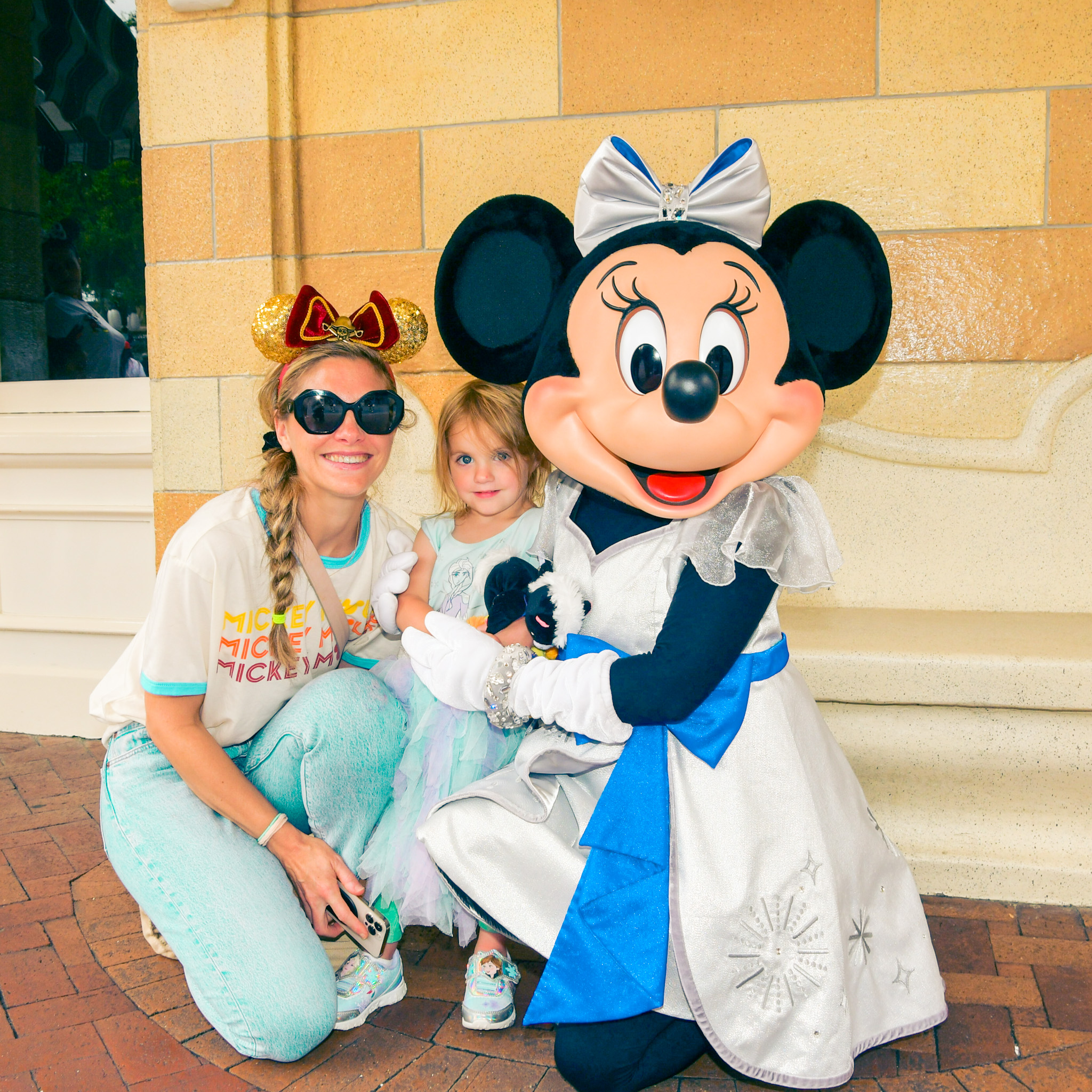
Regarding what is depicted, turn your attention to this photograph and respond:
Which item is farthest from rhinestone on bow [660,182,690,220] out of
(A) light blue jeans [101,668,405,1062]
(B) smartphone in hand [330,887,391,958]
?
(B) smartphone in hand [330,887,391,958]

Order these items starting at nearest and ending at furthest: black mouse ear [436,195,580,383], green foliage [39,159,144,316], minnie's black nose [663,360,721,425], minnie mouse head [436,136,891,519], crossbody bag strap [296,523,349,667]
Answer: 1. minnie's black nose [663,360,721,425]
2. minnie mouse head [436,136,891,519]
3. black mouse ear [436,195,580,383]
4. crossbody bag strap [296,523,349,667]
5. green foliage [39,159,144,316]

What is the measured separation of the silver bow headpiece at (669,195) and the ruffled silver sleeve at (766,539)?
50 centimetres

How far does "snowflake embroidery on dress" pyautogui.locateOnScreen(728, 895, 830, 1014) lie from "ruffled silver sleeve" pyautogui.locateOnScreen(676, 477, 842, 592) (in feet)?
1.90

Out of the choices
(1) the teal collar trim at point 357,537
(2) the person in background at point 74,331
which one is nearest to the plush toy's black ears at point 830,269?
(1) the teal collar trim at point 357,537

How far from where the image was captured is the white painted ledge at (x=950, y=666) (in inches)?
95.8

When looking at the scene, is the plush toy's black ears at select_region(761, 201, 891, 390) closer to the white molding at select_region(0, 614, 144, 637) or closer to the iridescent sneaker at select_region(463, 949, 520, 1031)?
the iridescent sneaker at select_region(463, 949, 520, 1031)

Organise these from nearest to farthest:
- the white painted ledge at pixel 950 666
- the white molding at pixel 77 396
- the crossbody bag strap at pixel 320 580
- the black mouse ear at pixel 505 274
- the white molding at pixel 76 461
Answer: the black mouse ear at pixel 505 274 → the crossbody bag strap at pixel 320 580 → the white painted ledge at pixel 950 666 → the white molding at pixel 76 461 → the white molding at pixel 77 396

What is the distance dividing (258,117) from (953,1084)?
3.30m

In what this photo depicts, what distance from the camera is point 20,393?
3992 millimetres

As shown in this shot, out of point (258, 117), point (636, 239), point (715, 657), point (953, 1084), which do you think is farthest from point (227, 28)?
point (953, 1084)

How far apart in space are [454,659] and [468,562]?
41 centimetres

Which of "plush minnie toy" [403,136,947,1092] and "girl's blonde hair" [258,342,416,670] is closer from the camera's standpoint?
"plush minnie toy" [403,136,947,1092]

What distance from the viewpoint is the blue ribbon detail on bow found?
65.2 inches

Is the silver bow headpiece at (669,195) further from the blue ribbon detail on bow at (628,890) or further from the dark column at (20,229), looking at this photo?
the dark column at (20,229)
